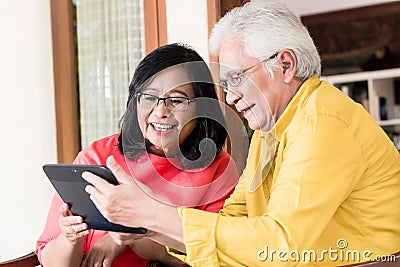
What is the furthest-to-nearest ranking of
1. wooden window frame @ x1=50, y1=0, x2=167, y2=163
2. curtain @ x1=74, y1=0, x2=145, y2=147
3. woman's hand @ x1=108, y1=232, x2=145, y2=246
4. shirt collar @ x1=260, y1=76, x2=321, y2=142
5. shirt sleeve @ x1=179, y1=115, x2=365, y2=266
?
wooden window frame @ x1=50, y1=0, x2=167, y2=163
curtain @ x1=74, y1=0, x2=145, y2=147
woman's hand @ x1=108, y1=232, x2=145, y2=246
shirt collar @ x1=260, y1=76, x2=321, y2=142
shirt sleeve @ x1=179, y1=115, x2=365, y2=266

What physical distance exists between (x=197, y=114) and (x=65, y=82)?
1.33 meters

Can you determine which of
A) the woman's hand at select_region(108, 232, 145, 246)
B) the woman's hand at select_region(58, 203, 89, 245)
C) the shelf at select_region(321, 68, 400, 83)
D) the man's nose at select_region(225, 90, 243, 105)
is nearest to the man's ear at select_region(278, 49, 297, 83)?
the man's nose at select_region(225, 90, 243, 105)

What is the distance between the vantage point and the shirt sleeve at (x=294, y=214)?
138 cm

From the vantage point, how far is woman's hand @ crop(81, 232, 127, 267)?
79.4 inches

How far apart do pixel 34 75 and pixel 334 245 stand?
7.02 feet

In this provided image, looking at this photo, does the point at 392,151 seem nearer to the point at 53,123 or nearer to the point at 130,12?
the point at 130,12

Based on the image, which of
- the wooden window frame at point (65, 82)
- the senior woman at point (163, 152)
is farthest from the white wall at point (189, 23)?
the wooden window frame at point (65, 82)

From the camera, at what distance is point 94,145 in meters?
2.24

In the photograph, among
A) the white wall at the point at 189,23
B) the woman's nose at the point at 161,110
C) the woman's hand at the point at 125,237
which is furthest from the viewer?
the white wall at the point at 189,23

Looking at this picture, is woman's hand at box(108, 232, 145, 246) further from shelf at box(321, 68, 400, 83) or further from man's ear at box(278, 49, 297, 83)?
shelf at box(321, 68, 400, 83)

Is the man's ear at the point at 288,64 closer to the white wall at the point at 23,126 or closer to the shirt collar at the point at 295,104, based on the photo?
the shirt collar at the point at 295,104

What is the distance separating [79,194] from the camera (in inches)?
67.7

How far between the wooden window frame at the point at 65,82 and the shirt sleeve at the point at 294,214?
6.26 feet

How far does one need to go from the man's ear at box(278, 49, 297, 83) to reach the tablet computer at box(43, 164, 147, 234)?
0.52m
